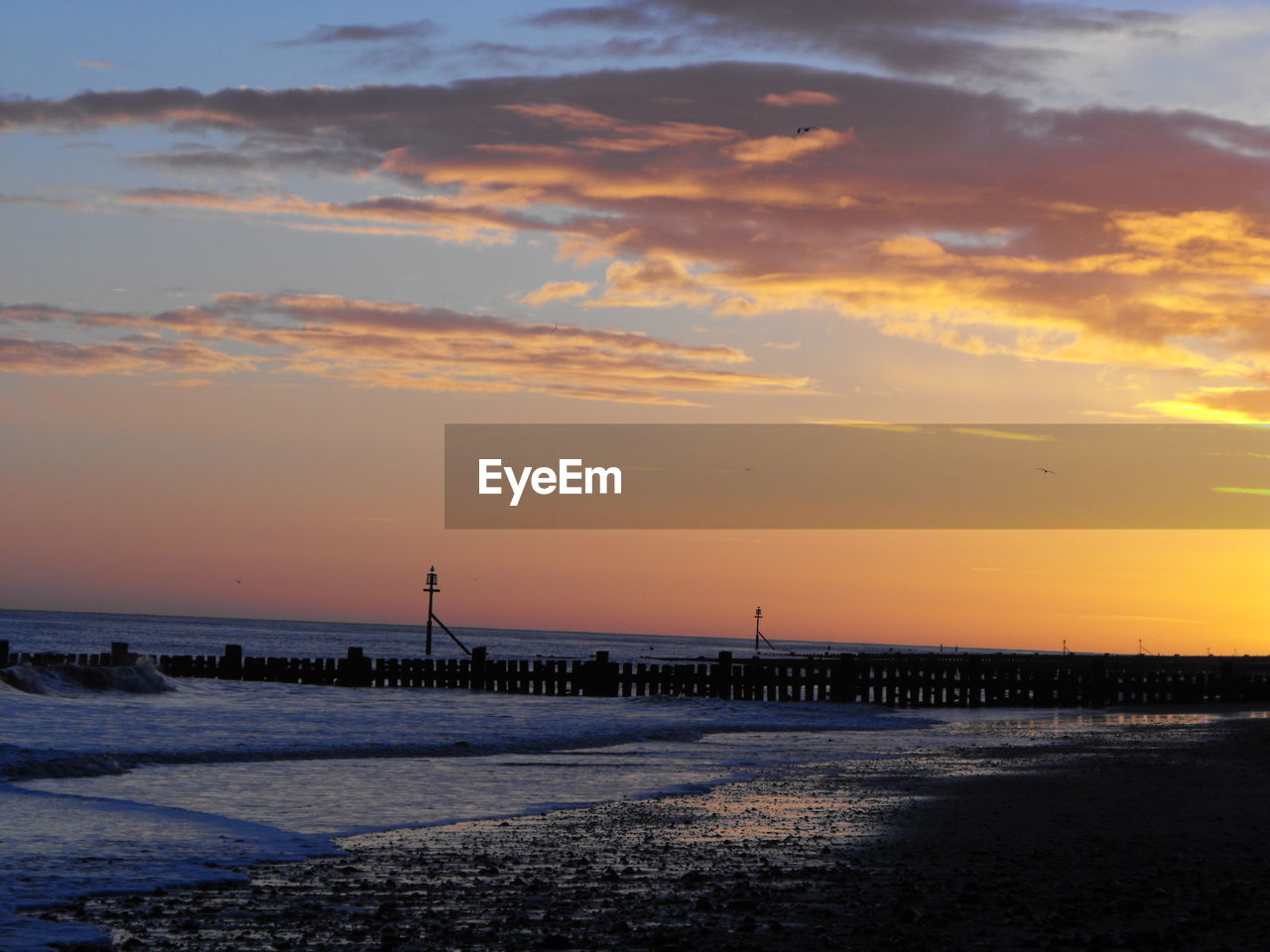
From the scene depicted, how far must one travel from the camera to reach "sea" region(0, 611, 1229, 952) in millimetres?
11516

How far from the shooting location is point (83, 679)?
40.9m

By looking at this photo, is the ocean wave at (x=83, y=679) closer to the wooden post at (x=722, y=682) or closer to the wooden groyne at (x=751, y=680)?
the wooden groyne at (x=751, y=680)

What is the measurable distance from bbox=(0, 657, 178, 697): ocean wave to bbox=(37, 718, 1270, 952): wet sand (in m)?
28.8

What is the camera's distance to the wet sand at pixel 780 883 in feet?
25.7

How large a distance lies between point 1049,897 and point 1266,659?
382ft

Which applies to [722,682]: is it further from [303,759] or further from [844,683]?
[303,759]

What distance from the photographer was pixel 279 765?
67.4ft

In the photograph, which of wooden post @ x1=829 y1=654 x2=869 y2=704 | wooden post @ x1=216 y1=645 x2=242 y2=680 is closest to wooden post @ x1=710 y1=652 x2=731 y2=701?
wooden post @ x1=829 y1=654 x2=869 y2=704

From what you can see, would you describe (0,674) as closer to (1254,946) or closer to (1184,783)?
(1184,783)

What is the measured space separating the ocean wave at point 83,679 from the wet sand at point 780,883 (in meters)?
28.8

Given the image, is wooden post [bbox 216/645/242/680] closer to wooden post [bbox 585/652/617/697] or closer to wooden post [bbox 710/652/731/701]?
wooden post [bbox 585/652/617/697]

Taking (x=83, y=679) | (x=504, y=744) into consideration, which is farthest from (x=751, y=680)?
(x=83, y=679)

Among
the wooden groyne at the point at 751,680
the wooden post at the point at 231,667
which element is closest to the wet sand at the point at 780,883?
the wooden groyne at the point at 751,680

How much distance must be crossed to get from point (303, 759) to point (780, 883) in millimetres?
14117
